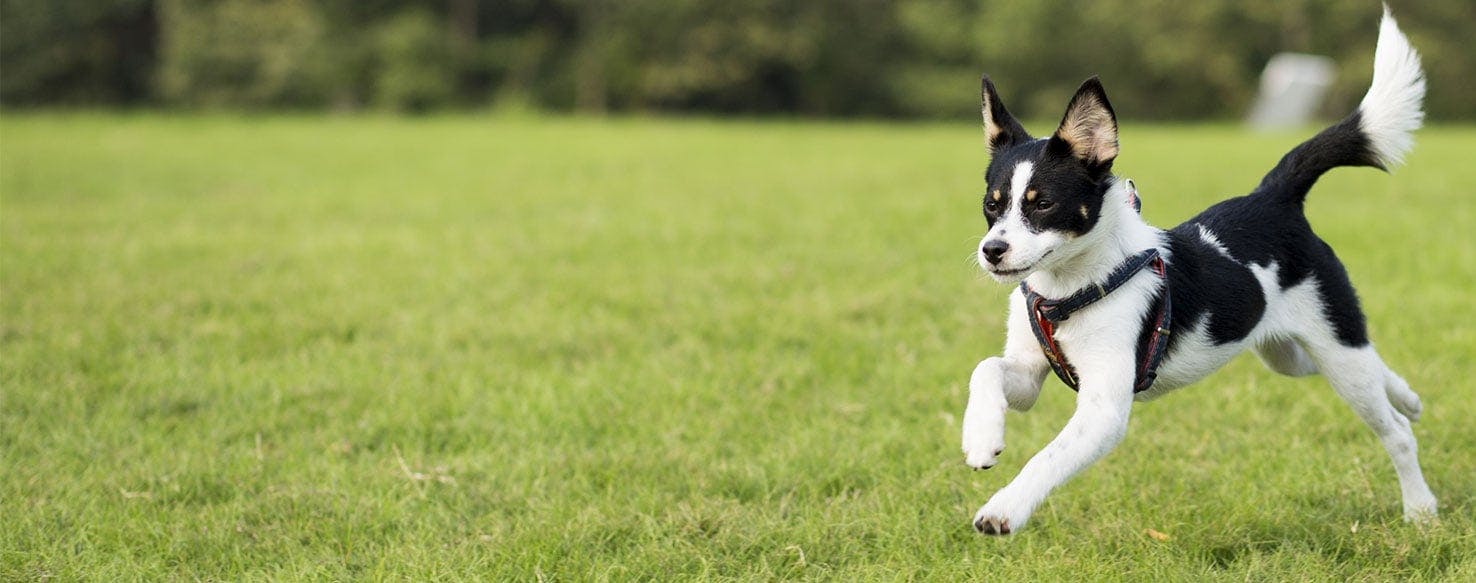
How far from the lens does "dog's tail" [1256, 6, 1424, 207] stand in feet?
12.9

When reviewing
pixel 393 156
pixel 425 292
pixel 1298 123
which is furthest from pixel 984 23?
pixel 425 292

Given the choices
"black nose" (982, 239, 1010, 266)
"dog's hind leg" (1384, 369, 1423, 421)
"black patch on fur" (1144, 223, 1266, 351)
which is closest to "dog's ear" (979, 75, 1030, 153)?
"black nose" (982, 239, 1010, 266)

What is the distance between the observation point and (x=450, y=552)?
3822mm

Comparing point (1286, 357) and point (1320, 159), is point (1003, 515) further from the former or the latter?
point (1320, 159)

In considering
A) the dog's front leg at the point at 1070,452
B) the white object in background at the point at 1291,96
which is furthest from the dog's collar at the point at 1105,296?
the white object in background at the point at 1291,96

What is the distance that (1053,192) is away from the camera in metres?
3.38

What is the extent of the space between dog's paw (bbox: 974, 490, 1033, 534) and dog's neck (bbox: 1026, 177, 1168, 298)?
0.68m

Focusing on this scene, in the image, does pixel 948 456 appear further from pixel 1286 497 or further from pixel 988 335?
pixel 988 335

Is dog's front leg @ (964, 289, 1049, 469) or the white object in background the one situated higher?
dog's front leg @ (964, 289, 1049, 469)

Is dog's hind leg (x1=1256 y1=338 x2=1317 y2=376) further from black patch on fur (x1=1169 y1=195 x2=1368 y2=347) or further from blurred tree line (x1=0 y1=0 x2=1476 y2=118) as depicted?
blurred tree line (x1=0 y1=0 x2=1476 y2=118)

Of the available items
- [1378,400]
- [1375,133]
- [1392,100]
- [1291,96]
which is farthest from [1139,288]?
[1291,96]

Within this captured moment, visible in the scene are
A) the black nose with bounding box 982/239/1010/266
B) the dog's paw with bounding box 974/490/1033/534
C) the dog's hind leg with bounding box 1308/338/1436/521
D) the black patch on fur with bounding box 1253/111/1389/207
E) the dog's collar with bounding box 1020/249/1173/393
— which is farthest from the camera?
the black patch on fur with bounding box 1253/111/1389/207

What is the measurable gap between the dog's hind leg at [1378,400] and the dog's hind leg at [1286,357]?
0.12m

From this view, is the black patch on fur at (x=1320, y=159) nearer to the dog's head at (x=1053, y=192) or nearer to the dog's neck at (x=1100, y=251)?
the dog's neck at (x=1100, y=251)
